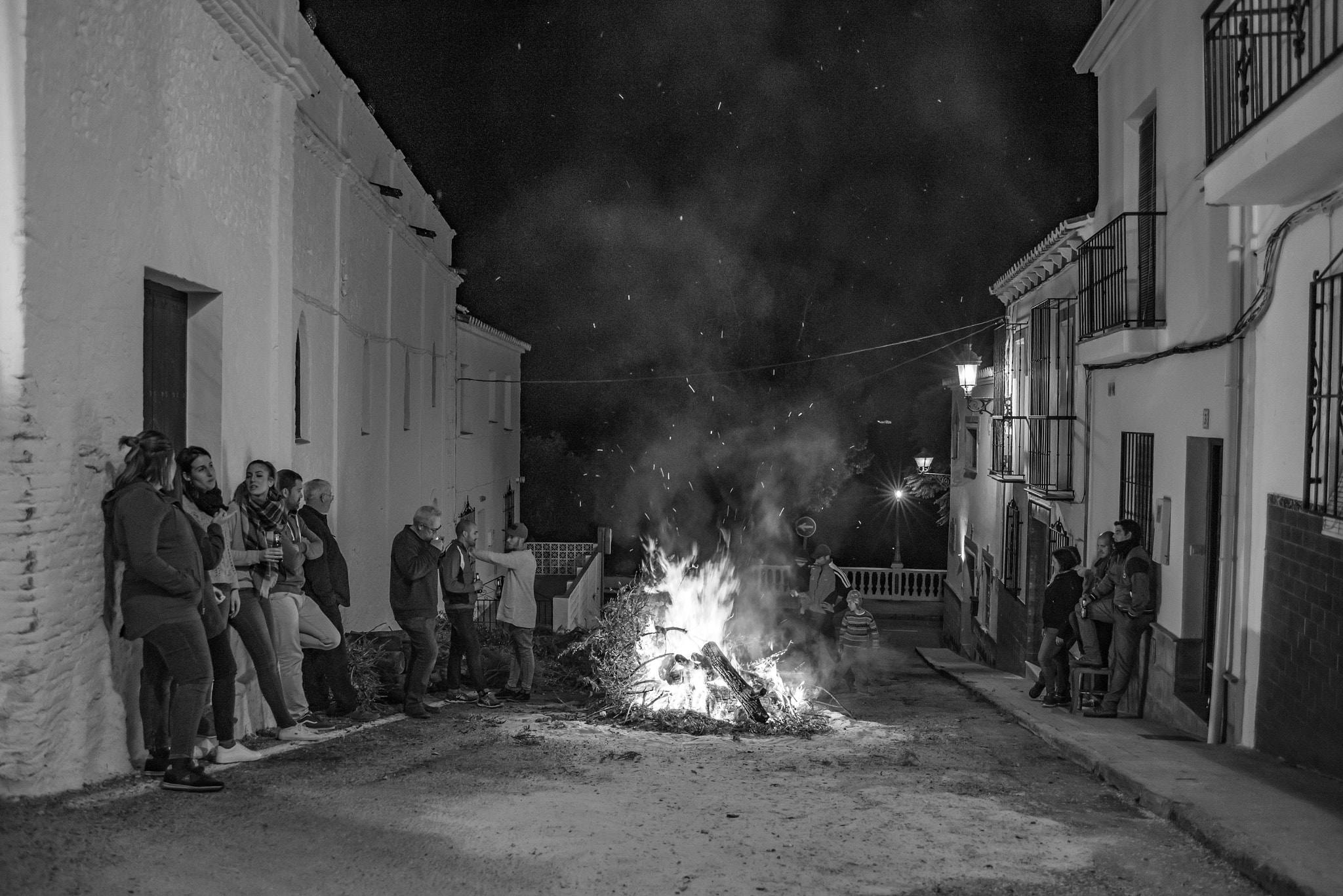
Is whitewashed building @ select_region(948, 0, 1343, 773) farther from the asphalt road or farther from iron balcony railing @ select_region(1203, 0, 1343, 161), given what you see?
the asphalt road

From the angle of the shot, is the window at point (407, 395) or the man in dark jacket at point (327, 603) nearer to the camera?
the man in dark jacket at point (327, 603)

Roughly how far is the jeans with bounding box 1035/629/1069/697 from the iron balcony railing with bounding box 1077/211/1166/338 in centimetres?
308

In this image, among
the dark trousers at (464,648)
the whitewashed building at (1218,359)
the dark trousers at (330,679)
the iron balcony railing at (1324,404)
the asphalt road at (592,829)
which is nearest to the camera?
the asphalt road at (592,829)

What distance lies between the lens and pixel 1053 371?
14.9m

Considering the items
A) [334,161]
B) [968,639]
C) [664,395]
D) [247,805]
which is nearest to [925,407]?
[664,395]

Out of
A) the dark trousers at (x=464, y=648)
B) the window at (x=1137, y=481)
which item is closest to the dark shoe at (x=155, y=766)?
the dark trousers at (x=464, y=648)

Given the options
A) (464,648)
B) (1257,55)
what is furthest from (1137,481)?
(464,648)

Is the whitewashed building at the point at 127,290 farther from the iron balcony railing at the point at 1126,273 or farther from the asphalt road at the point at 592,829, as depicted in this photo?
the iron balcony railing at the point at 1126,273

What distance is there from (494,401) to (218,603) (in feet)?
67.8

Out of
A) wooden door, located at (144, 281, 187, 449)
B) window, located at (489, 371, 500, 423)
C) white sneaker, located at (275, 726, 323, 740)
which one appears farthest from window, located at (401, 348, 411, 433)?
white sneaker, located at (275, 726, 323, 740)

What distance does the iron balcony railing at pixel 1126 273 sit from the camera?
404 inches

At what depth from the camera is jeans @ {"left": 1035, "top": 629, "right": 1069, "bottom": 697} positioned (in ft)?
35.0

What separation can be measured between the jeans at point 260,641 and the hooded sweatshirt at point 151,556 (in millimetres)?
1054

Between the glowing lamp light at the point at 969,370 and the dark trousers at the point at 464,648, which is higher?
the glowing lamp light at the point at 969,370
